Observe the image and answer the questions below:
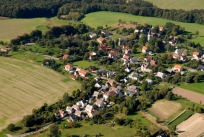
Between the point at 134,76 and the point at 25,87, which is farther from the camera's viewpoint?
the point at 134,76

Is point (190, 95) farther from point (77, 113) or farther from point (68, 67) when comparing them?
point (68, 67)

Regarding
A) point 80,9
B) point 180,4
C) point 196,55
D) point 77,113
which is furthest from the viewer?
point 180,4

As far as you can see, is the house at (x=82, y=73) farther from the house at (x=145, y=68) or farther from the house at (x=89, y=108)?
the house at (x=89, y=108)

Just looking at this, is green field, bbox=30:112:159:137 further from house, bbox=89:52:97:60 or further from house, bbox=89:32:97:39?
house, bbox=89:32:97:39

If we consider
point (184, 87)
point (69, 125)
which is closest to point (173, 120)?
point (184, 87)

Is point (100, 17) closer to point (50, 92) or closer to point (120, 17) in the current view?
point (120, 17)

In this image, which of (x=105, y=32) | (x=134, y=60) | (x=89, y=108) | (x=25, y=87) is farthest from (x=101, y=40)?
(x=89, y=108)
